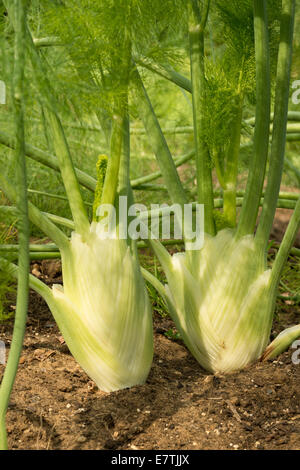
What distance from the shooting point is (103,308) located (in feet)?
3.34

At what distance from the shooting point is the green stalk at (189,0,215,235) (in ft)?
3.58

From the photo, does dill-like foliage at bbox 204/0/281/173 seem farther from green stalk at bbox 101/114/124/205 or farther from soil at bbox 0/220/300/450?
soil at bbox 0/220/300/450

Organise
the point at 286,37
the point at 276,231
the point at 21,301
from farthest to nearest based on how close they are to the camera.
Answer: the point at 276,231 → the point at 286,37 → the point at 21,301

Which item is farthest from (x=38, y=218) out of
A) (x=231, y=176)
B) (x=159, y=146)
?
(x=231, y=176)

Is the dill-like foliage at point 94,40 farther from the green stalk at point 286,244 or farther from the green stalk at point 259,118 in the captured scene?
the green stalk at point 286,244

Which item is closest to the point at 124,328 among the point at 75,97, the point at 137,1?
the point at 75,97

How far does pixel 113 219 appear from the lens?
3.38ft

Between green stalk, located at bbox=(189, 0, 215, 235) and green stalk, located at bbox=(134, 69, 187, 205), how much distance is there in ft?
0.14

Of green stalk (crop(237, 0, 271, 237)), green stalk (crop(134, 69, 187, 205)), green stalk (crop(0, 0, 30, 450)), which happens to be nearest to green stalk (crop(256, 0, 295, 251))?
green stalk (crop(237, 0, 271, 237))

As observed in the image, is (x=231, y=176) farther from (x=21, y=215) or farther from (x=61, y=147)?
(x=21, y=215)

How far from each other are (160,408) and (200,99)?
54 cm

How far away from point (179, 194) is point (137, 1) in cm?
35

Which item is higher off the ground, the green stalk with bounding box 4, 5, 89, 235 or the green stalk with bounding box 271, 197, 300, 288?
the green stalk with bounding box 4, 5, 89, 235
